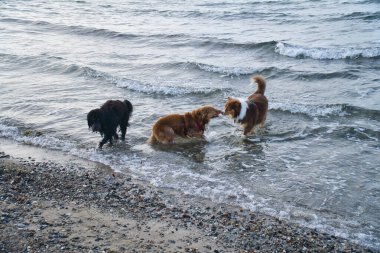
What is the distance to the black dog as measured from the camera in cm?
965

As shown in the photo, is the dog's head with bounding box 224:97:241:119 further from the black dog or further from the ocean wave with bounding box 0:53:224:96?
the ocean wave with bounding box 0:53:224:96

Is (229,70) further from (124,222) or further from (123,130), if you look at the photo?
(124,222)

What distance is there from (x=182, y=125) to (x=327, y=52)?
10.1m

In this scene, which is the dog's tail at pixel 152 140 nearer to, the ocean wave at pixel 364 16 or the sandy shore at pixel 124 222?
the sandy shore at pixel 124 222

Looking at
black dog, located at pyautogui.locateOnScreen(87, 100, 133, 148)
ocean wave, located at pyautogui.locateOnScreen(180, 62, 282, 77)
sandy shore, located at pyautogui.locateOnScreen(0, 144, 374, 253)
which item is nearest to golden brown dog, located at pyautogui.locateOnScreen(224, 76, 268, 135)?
black dog, located at pyautogui.locateOnScreen(87, 100, 133, 148)

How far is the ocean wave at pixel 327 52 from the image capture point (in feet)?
57.4

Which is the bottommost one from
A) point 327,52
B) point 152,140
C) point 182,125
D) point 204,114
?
point 152,140

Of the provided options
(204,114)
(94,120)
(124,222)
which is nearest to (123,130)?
(94,120)

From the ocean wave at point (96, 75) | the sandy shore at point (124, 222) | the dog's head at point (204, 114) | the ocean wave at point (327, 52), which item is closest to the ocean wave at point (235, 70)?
the ocean wave at point (96, 75)

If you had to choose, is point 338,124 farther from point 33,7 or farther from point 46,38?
point 33,7

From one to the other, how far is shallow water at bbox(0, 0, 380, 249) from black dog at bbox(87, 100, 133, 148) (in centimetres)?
39

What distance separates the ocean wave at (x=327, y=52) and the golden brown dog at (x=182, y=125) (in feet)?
30.3

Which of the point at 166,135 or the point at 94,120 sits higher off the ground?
the point at 94,120

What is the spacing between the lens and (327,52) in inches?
714
